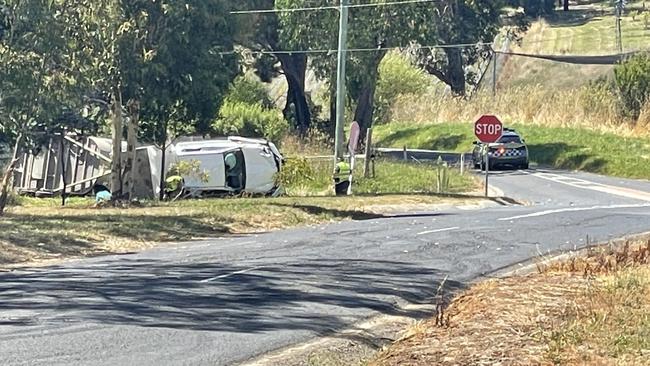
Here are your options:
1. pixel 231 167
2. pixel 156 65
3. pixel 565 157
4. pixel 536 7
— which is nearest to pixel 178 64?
pixel 156 65

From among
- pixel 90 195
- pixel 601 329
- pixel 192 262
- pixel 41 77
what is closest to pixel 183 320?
pixel 601 329

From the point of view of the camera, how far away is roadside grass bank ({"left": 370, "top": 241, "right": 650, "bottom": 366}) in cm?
959

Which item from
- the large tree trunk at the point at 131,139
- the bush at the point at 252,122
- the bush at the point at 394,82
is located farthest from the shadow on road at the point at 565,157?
the large tree trunk at the point at 131,139

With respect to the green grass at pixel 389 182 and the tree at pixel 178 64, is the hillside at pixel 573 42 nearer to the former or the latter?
the green grass at pixel 389 182

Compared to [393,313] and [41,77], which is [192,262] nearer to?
[393,313]

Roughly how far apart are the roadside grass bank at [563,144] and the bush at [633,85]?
7.20 ft

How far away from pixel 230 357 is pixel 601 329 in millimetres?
3158

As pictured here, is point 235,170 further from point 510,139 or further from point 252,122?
point 252,122

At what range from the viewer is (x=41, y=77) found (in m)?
26.9

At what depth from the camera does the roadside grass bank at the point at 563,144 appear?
52344 mm

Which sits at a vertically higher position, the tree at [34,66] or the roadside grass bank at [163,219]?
the tree at [34,66]

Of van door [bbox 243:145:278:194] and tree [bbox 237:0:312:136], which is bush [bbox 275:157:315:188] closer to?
van door [bbox 243:145:278:194]

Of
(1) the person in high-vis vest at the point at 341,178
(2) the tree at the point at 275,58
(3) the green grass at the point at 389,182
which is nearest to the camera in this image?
(1) the person in high-vis vest at the point at 341,178

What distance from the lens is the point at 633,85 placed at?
59562mm
